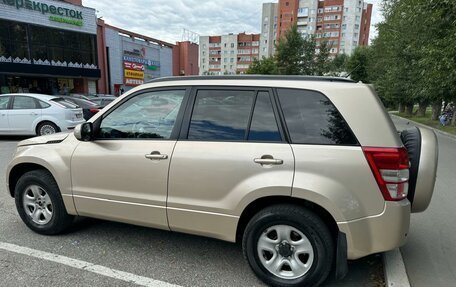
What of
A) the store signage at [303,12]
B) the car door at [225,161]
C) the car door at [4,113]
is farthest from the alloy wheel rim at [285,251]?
the store signage at [303,12]

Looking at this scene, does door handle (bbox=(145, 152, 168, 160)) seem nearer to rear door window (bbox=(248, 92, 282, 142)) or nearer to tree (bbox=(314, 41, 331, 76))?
rear door window (bbox=(248, 92, 282, 142))

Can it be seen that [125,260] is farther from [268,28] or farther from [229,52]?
[229,52]

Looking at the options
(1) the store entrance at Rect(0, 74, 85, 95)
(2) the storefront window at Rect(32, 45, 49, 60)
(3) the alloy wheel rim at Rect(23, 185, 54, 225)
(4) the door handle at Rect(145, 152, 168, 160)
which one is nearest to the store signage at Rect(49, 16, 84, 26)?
(2) the storefront window at Rect(32, 45, 49, 60)

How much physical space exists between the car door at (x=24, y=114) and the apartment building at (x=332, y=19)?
85005mm

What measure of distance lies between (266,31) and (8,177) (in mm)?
103540

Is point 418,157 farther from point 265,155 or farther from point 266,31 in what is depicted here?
point 266,31

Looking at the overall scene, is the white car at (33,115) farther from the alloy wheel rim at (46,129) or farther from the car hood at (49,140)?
the car hood at (49,140)

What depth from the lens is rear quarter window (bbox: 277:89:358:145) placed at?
101 inches

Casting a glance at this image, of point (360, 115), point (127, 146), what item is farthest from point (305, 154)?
point (127, 146)

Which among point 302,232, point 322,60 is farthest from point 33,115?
point 322,60

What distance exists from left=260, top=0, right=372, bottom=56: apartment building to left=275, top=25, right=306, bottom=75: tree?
5505 cm

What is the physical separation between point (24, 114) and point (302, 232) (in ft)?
34.0

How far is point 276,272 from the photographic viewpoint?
278 cm

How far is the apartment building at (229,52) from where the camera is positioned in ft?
339
